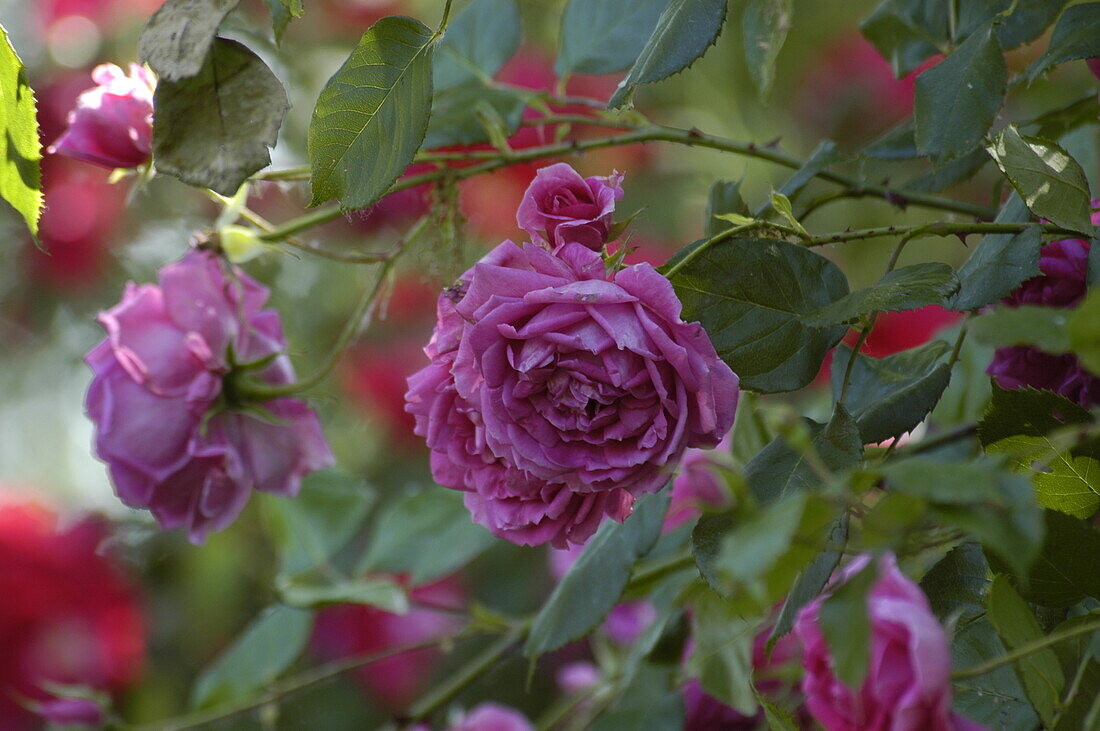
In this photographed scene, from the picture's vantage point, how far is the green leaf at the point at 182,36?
0.89 ft

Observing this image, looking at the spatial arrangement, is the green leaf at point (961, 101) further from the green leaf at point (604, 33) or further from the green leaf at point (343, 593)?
the green leaf at point (343, 593)

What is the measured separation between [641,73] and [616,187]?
0.10 feet

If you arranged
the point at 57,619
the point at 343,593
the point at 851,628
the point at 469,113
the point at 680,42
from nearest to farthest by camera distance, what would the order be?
1. the point at 851,628
2. the point at 680,42
3. the point at 469,113
4. the point at 343,593
5. the point at 57,619

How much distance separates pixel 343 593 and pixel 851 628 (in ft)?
1.24

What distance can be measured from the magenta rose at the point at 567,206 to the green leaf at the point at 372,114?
4 centimetres

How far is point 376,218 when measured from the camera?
30.8 inches

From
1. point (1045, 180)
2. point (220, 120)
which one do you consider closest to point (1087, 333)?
point (1045, 180)

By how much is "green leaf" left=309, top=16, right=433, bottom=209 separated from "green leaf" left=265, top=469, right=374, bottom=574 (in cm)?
32

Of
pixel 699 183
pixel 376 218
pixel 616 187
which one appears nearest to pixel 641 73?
pixel 616 187

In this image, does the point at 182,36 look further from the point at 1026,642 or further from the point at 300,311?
the point at 300,311

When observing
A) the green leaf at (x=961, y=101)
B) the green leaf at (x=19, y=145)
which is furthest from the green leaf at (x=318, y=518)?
the green leaf at (x=961, y=101)

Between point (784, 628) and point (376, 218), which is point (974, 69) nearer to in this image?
point (784, 628)

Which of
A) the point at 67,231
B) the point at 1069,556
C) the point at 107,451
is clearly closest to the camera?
the point at 1069,556

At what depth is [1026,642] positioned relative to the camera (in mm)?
226
